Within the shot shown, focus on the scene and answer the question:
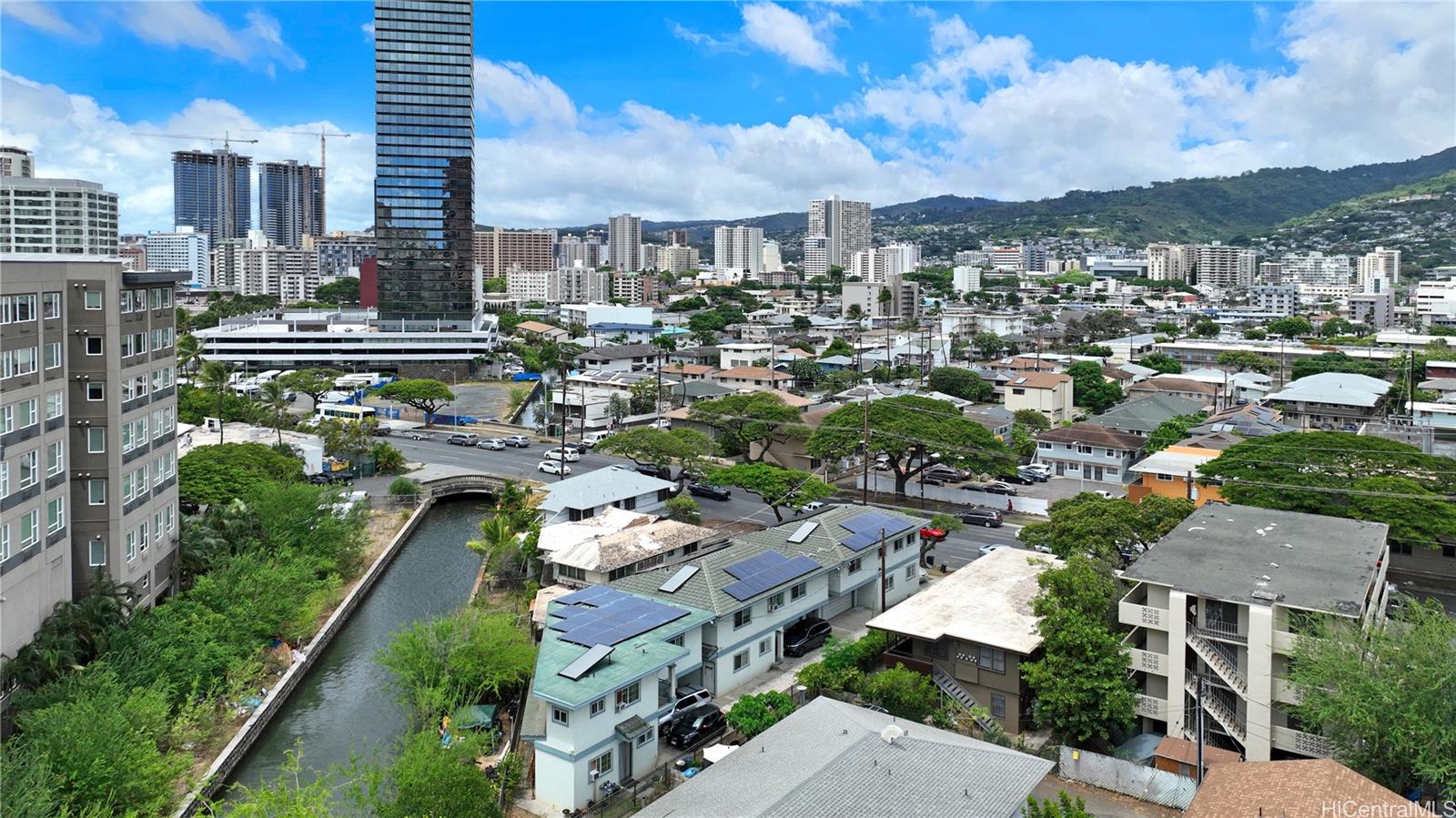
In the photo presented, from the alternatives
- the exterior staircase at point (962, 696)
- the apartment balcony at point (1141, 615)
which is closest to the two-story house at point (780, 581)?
the exterior staircase at point (962, 696)

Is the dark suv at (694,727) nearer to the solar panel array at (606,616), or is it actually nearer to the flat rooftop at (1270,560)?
the solar panel array at (606,616)

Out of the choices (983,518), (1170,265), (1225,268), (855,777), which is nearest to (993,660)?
(855,777)

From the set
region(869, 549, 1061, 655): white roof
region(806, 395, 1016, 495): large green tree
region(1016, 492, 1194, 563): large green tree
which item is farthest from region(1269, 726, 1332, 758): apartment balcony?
region(806, 395, 1016, 495): large green tree

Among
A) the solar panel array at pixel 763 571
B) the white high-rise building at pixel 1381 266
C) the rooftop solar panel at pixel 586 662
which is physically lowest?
the rooftop solar panel at pixel 586 662

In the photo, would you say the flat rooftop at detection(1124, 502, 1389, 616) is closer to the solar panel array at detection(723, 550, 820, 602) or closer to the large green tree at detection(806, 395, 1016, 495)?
the solar panel array at detection(723, 550, 820, 602)

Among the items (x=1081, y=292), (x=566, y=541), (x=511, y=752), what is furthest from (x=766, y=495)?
(x=1081, y=292)

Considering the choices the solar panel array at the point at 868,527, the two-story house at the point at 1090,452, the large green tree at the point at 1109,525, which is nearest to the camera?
the large green tree at the point at 1109,525
